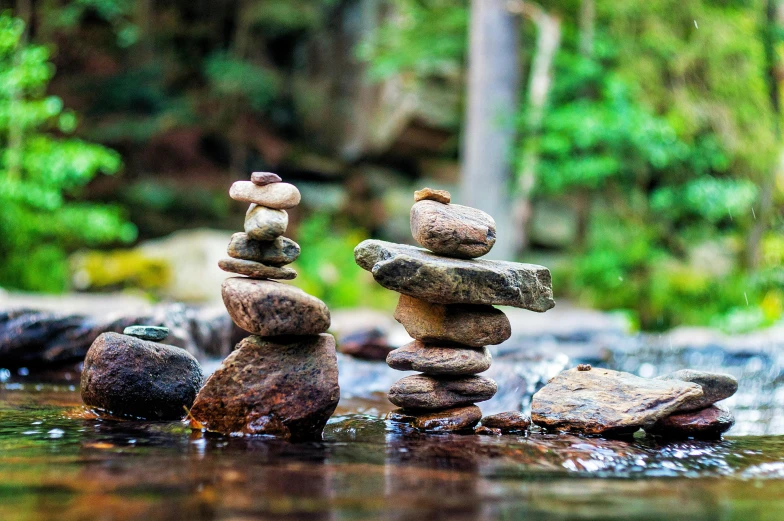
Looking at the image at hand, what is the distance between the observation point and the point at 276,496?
2.29 metres

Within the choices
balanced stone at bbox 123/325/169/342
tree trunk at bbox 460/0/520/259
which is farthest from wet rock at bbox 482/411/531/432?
→ tree trunk at bbox 460/0/520/259

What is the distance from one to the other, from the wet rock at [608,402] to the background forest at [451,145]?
828 cm

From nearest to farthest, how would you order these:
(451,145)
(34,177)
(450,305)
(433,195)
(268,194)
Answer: (268,194) < (450,305) < (433,195) < (34,177) < (451,145)

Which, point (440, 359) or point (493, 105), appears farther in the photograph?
point (493, 105)

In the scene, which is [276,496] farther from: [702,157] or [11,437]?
[702,157]

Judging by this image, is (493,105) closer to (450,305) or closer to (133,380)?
(450,305)

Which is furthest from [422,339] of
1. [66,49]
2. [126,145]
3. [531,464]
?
[66,49]

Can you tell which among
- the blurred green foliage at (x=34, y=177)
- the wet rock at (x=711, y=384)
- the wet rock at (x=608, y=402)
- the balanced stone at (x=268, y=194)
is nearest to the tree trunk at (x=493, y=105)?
the blurred green foliage at (x=34, y=177)

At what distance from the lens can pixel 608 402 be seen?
3805 millimetres

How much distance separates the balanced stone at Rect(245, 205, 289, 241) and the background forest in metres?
7.43

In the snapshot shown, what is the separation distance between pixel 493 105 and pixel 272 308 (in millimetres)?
10349

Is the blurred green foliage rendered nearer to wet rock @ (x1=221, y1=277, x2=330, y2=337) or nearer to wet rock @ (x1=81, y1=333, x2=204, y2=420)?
wet rock @ (x1=81, y1=333, x2=204, y2=420)

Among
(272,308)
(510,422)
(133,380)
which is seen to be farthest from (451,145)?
(272,308)

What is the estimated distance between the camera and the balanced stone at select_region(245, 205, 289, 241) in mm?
3600
